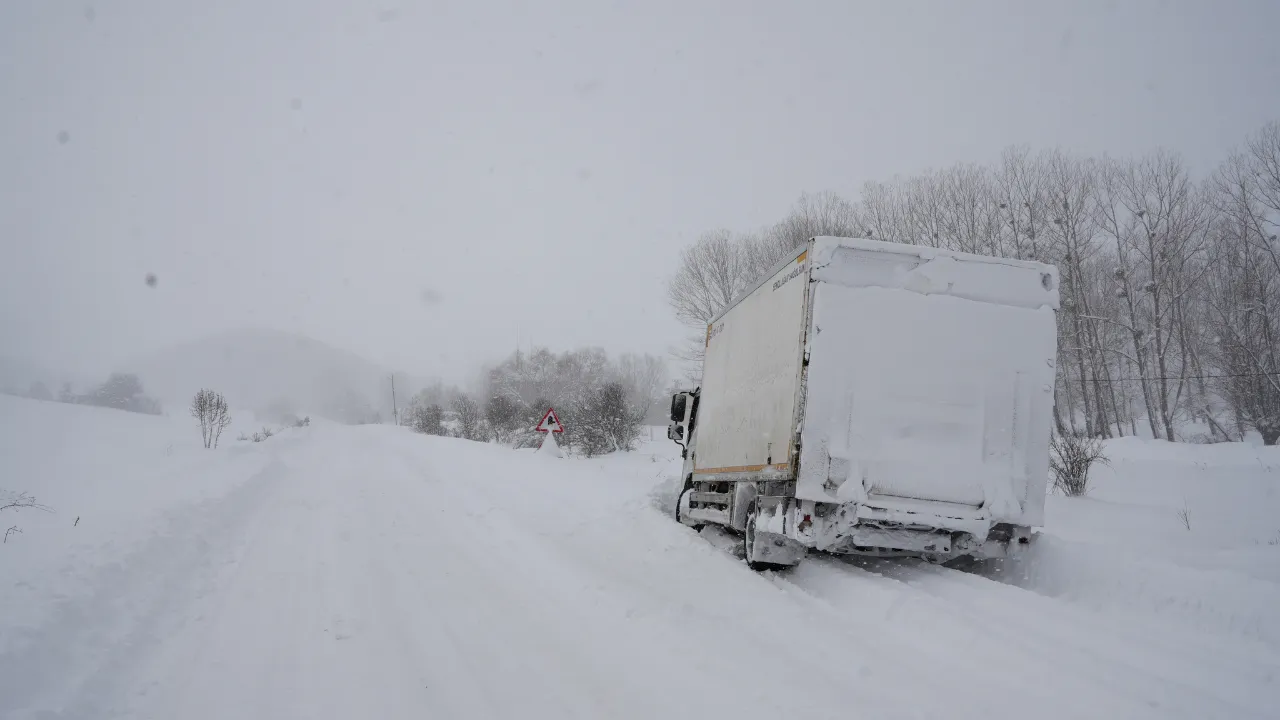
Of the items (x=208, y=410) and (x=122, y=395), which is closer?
(x=208, y=410)

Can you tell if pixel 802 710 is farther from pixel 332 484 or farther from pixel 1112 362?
pixel 1112 362

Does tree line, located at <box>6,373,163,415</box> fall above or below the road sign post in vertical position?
below

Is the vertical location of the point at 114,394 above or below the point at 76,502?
below

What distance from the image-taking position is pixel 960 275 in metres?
5.93

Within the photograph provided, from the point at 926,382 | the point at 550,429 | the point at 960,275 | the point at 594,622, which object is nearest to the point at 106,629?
the point at 594,622

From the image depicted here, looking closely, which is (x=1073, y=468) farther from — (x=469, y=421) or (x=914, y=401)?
(x=469, y=421)

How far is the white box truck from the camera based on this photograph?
18.7 feet

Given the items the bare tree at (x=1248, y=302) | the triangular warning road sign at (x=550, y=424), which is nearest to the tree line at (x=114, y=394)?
the triangular warning road sign at (x=550, y=424)

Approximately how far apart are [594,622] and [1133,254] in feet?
106

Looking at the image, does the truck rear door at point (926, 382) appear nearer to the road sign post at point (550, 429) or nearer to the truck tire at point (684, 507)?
the truck tire at point (684, 507)

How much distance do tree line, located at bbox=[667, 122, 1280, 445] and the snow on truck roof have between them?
839 inches

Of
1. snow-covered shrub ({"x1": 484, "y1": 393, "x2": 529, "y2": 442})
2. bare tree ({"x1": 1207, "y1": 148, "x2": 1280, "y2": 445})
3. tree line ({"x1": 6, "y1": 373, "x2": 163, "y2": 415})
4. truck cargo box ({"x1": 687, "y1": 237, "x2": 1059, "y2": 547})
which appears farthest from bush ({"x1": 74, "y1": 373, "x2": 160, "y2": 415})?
bare tree ({"x1": 1207, "y1": 148, "x2": 1280, "y2": 445})

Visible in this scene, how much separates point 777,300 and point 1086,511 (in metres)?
6.57

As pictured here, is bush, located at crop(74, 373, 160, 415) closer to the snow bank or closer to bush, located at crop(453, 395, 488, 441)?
bush, located at crop(453, 395, 488, 441)
